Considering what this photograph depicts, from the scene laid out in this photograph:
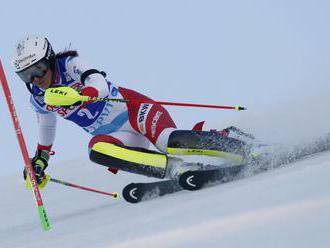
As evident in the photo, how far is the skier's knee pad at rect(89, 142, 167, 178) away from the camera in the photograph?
543 cm

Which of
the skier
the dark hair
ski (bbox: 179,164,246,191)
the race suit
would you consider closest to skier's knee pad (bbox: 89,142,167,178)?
the skier

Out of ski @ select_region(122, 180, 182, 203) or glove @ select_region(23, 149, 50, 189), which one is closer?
ski @ select_region(122, 180, 182, 203)

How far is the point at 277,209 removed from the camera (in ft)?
Result: 10.7

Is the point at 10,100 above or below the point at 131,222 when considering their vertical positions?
above

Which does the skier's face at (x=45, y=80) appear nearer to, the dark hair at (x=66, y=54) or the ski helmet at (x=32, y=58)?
the ski helmet at (x=32, y=58)

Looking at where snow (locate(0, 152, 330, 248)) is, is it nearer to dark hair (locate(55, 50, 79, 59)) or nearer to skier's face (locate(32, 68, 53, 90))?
skier's face (locate(32, 68, 53, 90))

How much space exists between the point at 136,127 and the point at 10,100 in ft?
3.36

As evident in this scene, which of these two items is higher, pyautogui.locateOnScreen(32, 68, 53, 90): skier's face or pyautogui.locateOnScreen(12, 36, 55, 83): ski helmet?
pyautogui.locateOnScreen(12, 36, 55, 83): ski helmet

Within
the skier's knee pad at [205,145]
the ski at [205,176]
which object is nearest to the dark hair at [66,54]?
the skier's knee pad at [205,145]

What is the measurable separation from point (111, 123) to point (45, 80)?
0.60 metres

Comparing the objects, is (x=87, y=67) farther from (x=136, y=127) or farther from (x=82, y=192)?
(x=82, y=192)

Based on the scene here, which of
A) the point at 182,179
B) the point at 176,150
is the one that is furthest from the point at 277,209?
the point at 176,150

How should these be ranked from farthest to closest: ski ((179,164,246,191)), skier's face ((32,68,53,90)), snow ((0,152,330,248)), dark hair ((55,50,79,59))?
dark hair ((55,50,79,59)) < skier's face ((32,68,53,90)) < ski ((179,164,246,191)) < snow ((0,152,330,248))

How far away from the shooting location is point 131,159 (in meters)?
5.48
